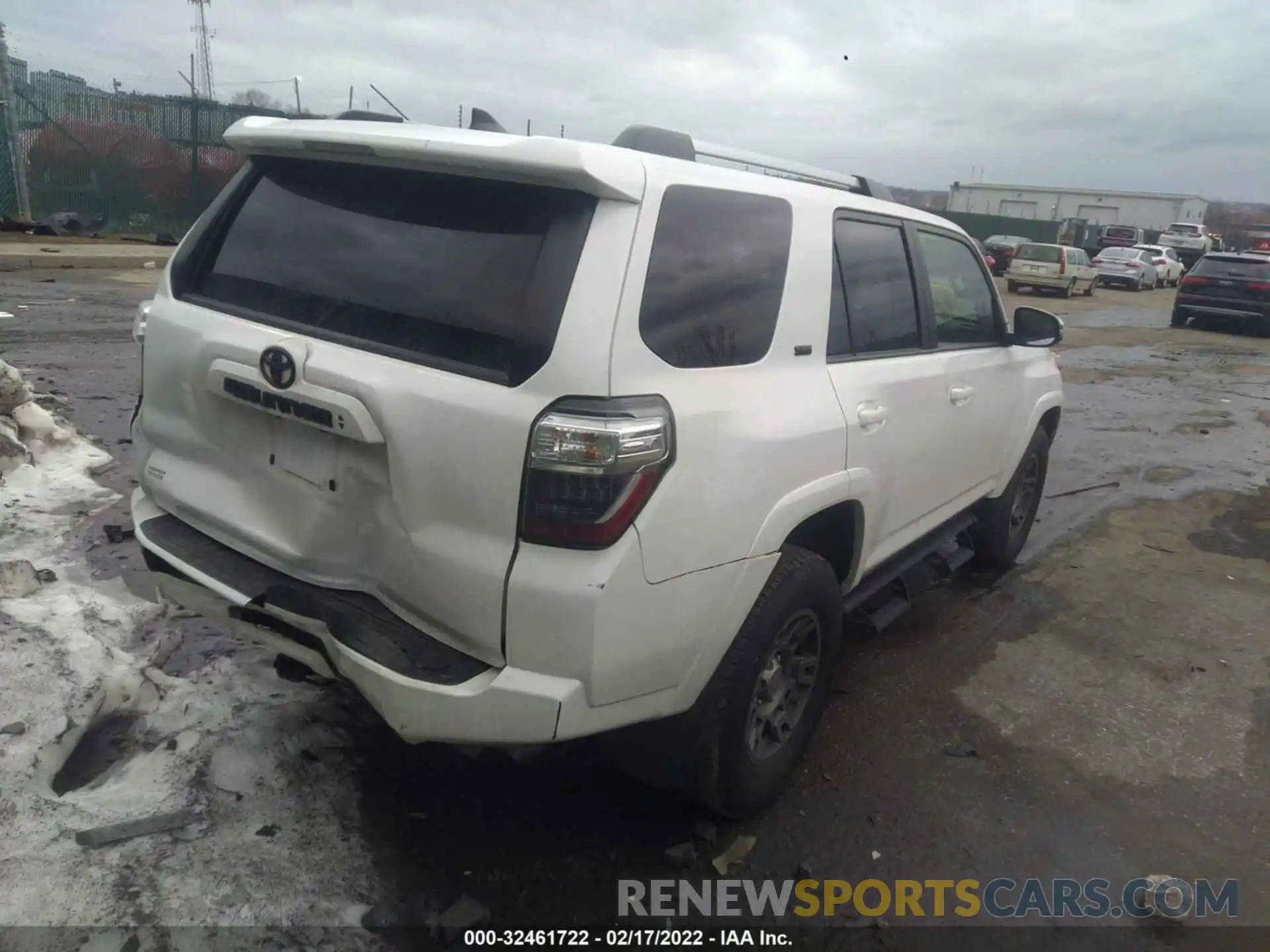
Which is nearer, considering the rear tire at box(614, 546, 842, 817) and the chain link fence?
the rear tire at box(614, 546, 842, 817)

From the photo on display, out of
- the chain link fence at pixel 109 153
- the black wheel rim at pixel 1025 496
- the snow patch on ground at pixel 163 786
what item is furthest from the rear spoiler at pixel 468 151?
the chain link fence at pixel 109 153

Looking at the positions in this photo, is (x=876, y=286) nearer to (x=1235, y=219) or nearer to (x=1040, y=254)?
(x=1040, y=254)

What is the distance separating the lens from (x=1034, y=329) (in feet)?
15.3

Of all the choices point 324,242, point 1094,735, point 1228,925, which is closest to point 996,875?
point 1228,925

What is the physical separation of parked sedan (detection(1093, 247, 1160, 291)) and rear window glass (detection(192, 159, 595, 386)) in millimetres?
34471

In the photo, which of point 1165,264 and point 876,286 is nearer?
point 876,286

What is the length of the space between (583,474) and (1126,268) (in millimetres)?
34736

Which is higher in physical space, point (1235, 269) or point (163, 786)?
point (1235, 269)

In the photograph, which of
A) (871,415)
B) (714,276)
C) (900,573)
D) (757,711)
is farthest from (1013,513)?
(714,276)

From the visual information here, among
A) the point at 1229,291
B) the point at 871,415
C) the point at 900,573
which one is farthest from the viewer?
the point at 1229,291

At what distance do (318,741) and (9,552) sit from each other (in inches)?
85.0

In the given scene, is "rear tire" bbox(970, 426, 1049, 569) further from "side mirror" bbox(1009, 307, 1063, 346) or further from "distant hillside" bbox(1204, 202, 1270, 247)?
"distant hillside" bbox(1204, 202, 1270, 247)

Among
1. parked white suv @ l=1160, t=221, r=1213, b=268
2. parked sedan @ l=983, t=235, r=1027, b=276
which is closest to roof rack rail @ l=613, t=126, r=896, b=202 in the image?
parked sedan @ l=983, t=235, r=1027, b=276

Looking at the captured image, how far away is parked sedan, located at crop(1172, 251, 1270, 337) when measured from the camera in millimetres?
19469
